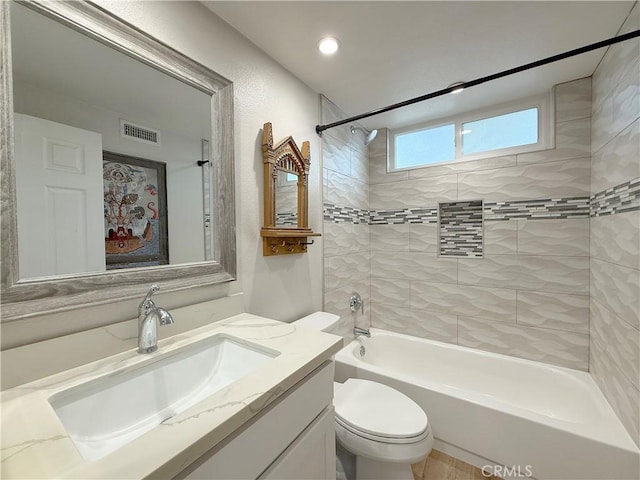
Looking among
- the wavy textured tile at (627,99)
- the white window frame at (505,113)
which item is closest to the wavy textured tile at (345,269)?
the white window frame at (505,113)

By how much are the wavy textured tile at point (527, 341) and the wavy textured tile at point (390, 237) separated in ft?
2.60

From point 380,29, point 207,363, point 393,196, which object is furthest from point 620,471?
point 380,29

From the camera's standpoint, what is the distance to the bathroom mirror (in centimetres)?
76

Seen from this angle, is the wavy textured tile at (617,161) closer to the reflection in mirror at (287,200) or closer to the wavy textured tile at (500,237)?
the wavy textured tile at (500,237)

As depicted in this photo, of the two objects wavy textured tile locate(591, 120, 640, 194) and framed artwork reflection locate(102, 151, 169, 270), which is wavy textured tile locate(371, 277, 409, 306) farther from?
framed artwork reflection locate(102, 151, 169, 270)

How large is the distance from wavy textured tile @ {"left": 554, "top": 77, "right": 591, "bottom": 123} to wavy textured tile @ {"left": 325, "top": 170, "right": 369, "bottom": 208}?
1.49m

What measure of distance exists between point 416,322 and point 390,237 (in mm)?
814

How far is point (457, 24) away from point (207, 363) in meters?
1.93

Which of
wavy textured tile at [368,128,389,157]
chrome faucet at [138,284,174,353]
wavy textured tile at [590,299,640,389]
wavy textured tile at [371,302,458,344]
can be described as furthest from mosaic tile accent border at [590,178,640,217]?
chrome faucet at [138,284,174,353]

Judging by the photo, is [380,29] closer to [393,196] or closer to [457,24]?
[457,24]

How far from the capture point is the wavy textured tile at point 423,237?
93.2 inches

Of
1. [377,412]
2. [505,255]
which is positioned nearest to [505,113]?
[505,255]

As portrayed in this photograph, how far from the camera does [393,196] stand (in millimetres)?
2564

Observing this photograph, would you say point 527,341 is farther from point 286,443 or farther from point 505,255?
point 286,443
